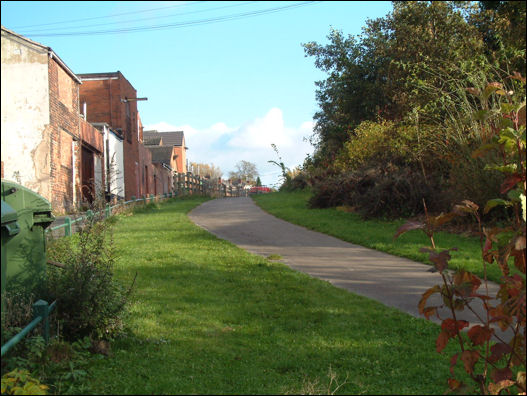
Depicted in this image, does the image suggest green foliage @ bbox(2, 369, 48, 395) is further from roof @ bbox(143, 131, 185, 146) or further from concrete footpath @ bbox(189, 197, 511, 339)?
roof @ bbox(143, 131, 185, 146)

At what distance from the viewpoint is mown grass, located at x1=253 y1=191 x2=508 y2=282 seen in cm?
931

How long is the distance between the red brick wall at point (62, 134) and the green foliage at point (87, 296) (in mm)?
11453

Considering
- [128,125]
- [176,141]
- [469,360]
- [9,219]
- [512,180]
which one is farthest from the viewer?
[176,141]

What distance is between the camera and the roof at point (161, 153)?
4903 cm

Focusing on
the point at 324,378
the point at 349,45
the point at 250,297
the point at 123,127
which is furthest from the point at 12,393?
the point at 123,127

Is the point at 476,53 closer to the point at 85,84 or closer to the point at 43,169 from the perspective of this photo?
the point at 43,169

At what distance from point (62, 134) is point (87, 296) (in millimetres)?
14714

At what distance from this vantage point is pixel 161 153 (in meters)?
49.8

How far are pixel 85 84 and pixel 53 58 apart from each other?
11651mm

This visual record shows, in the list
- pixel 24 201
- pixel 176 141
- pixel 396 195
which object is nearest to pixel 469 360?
pixel 24 201

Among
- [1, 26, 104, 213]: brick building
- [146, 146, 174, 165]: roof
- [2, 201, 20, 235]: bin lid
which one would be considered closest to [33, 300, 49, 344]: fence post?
[2, 201, 20, 235]: bin lid

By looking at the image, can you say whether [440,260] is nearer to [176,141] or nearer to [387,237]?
Result: [387,237]

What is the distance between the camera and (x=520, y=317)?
2953mm

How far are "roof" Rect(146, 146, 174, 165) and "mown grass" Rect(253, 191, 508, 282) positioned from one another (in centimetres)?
3231
